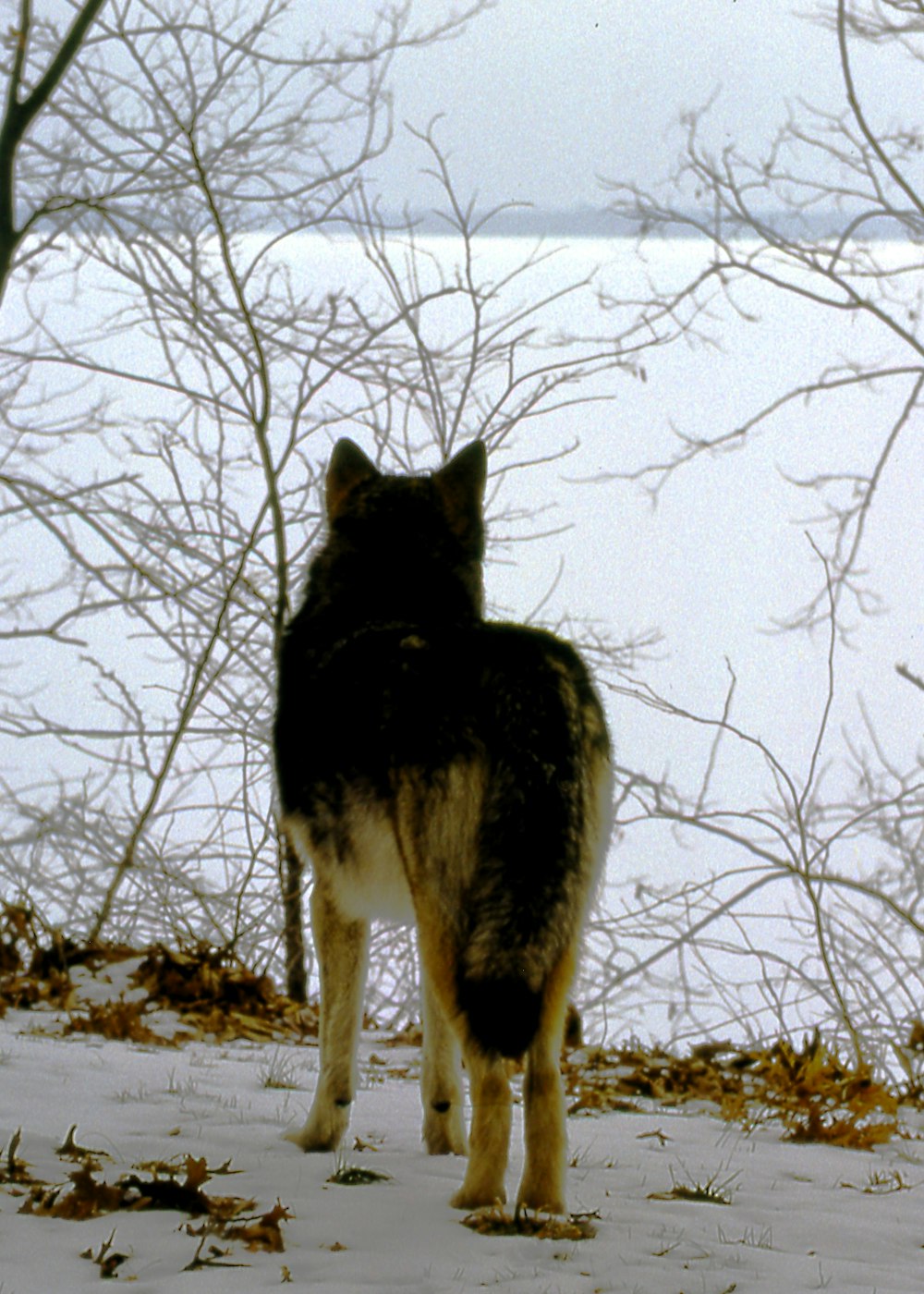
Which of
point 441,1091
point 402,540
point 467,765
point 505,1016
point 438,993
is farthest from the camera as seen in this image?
point 402,540

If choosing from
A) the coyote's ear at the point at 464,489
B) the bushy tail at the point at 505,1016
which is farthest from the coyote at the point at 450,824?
the coyote's ear at the point at 464,489

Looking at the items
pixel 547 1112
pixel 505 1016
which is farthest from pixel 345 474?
pixel 547 1112

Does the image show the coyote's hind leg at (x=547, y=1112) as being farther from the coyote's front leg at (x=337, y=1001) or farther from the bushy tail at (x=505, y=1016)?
the coyote's front leg at (x=337, y=1001)

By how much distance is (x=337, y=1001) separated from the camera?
12.1 ft

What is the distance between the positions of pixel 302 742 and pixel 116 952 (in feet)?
11.2

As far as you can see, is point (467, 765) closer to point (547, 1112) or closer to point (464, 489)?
point (547, 1112)

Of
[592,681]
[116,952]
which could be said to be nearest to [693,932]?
[116,952]

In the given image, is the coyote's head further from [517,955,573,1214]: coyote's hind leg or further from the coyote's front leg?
[517,955,573,1214]: coyote's hind leg

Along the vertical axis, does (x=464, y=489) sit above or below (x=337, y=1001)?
above

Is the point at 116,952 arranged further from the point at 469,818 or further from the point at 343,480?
the point at 469,818

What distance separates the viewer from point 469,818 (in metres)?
3.07

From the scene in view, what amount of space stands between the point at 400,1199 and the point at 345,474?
7.83ft

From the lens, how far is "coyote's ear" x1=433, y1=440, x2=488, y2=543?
4.29m

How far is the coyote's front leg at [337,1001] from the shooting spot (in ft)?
11.7
